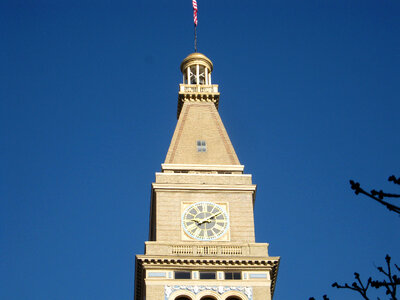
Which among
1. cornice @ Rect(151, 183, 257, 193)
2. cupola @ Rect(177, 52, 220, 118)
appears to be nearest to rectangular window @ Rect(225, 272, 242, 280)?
cornice @ Rect(151, 183, 257, 193)

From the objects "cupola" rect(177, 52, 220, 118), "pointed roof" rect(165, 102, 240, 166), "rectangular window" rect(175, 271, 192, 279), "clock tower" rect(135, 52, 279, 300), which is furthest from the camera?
"cupola" rect(177, 52, 220, 118)

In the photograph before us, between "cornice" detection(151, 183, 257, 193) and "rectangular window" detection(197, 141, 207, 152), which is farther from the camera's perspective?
"rectangular window" detection(197, 141, 207, 152)

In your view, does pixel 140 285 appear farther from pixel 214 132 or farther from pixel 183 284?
pixel 214 132

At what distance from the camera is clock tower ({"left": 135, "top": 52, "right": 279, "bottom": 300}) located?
61.8 metres

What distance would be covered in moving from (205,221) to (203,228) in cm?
64

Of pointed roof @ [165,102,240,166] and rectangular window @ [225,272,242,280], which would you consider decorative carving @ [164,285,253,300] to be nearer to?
rectangular window @ [225,272,242,280]

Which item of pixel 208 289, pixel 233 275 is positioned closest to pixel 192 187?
pixel 233 275

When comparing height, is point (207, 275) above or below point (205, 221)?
below

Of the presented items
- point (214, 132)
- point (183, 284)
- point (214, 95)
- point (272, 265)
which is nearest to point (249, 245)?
point (272, 265)

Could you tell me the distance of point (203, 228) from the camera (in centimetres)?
6588

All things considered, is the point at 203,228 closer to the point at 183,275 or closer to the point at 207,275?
the point at 207,275

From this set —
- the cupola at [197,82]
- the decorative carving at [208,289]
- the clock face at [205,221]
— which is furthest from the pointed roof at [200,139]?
the decorative carving at [208,289]

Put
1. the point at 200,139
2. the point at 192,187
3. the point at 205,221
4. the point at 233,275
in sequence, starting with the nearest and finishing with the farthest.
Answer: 1. the point at 233,275
2. the point at 205,221
3. the point at 192,187
4. the point at 200,139

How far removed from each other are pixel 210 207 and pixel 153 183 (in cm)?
533
